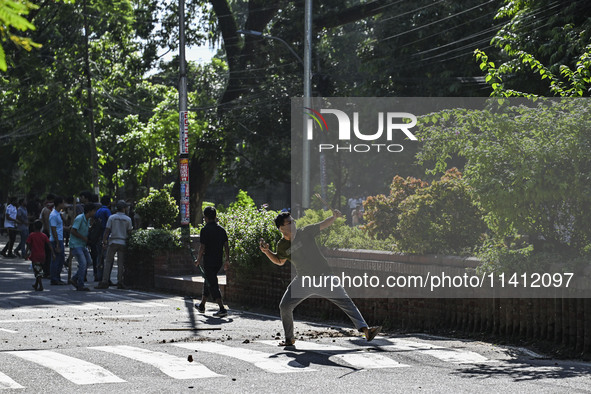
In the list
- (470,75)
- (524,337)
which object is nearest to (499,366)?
(524,337)

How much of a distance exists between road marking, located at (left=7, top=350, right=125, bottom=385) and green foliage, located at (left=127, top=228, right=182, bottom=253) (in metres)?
8.93

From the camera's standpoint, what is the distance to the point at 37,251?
18.5 m

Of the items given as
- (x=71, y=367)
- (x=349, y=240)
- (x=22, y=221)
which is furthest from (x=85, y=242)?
(x=71, y=367)

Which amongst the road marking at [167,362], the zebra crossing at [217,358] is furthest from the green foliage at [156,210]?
the road marking at [167,362]

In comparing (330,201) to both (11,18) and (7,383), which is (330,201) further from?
(11,18)

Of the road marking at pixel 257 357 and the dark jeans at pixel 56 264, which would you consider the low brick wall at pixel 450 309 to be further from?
the dark jeans at pixel 56 264

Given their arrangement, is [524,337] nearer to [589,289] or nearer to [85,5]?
[589,289]

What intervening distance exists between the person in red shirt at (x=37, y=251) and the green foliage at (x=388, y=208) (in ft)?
22.7

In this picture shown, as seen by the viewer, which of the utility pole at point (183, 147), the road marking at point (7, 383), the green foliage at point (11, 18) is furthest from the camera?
the utility pole at point (183, 147)

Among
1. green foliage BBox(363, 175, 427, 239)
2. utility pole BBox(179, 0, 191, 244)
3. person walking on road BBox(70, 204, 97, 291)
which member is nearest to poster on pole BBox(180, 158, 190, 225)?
utility pole BBox(179, 0, 191, 244)

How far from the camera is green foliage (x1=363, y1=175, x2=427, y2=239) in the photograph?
47.7 ft

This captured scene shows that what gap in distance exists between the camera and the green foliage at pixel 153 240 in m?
19.2

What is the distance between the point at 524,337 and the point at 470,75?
18005 millimetres

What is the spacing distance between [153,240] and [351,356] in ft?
32.7
